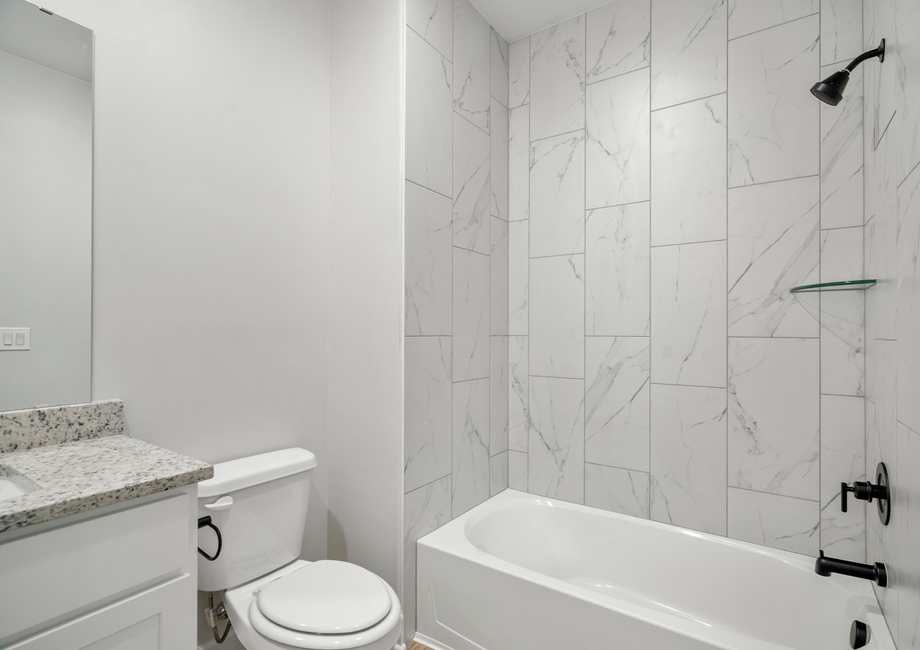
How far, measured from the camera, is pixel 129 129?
4.59ft

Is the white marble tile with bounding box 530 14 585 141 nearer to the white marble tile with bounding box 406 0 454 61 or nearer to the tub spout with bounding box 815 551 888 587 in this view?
the white marble tile with bounding box 406 0 454 61

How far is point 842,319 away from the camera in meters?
1.64

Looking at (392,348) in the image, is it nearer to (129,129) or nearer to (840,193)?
(129,129)

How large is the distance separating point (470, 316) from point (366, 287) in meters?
0.49

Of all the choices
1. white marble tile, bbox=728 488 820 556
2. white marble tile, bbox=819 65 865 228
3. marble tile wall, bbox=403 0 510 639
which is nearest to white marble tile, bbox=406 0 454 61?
marble tile wall, bbox=403 0 510 639

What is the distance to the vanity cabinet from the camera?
79 centimetres

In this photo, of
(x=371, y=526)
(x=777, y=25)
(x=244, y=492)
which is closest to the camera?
(x=244, y=492)

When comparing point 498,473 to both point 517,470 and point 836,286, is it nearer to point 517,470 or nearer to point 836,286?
point 517,470

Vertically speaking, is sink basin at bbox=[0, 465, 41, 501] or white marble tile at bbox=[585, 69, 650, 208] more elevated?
white marble tile at bbox=[585, 69, 650, 208]

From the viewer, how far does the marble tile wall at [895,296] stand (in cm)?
101

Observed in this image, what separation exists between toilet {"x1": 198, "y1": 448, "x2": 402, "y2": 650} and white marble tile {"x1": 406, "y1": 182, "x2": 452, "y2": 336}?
657 mm

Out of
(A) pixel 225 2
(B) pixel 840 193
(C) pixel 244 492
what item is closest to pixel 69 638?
(C) pixel 244 492

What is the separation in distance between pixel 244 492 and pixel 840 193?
7.27 ft

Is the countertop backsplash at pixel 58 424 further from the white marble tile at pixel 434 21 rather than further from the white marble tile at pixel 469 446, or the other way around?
the white marble tile at pixel 434 21
